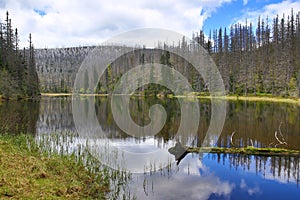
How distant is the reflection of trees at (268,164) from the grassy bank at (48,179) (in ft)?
18.7

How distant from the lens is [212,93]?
57719 mm

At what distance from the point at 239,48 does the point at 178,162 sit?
7406 centimetres

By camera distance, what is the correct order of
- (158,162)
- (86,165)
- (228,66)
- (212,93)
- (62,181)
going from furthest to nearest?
1. (228,66)
2. (212,93)
3. (158,162)
4. (86,165)
5. (62,181)

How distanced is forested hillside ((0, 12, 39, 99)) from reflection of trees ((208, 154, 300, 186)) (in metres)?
42.2

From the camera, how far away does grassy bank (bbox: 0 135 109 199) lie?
19.3 ft

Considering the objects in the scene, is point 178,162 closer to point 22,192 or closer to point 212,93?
point 22,192

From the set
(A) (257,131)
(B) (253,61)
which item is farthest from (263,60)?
(A) (257,131)

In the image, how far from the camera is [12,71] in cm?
4859

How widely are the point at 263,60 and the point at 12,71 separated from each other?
55733 mm

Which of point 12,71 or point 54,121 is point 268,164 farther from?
point 12,71

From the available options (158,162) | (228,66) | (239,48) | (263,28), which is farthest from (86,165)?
(263,28)

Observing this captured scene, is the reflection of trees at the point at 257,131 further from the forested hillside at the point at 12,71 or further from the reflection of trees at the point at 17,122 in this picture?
the forested hillside at the point at 12,71

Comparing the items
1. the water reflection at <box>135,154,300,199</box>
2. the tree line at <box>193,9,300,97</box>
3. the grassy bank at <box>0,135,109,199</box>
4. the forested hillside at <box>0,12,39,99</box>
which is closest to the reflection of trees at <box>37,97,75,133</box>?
the grassy bank at <box>0,135,109,199</box>

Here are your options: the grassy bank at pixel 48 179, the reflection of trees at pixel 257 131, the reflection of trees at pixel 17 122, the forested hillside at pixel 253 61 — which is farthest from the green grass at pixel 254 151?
the forested hillside at pixel 253 61
